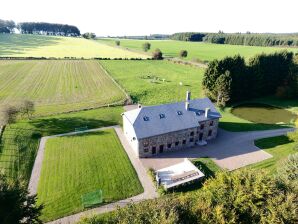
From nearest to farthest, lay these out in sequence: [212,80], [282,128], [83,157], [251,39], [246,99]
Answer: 1. [83,157]
2. [282,128]
3. [212,80]
4. [246,99]
5. [251,39]

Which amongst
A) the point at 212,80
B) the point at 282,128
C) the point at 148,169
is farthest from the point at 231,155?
the point at 212,80

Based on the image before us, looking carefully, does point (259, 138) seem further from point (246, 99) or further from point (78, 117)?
point (78, 117)

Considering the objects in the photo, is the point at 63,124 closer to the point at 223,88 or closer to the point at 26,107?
the point at 26,107

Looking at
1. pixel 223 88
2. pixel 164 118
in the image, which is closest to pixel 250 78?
pixel 223 88

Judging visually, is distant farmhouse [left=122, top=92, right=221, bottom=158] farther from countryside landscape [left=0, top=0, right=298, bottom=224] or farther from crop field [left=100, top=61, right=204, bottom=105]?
crop field [left=100, top=61, right=204, bottom=105]

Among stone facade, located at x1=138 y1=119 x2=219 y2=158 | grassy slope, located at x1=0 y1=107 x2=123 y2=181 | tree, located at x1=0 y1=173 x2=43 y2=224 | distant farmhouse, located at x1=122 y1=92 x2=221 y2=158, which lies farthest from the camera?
stone facade, located at x1=138 y1=119 x2=219 y2=158

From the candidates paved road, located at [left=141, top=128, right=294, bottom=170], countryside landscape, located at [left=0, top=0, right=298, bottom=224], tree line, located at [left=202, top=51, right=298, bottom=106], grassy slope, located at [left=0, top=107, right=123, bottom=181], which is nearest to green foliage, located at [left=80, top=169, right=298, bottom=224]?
countryside landscape, located at [left=0, top=0, right=298, bottom=224]

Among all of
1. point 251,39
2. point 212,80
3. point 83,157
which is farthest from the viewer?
point 251,39
